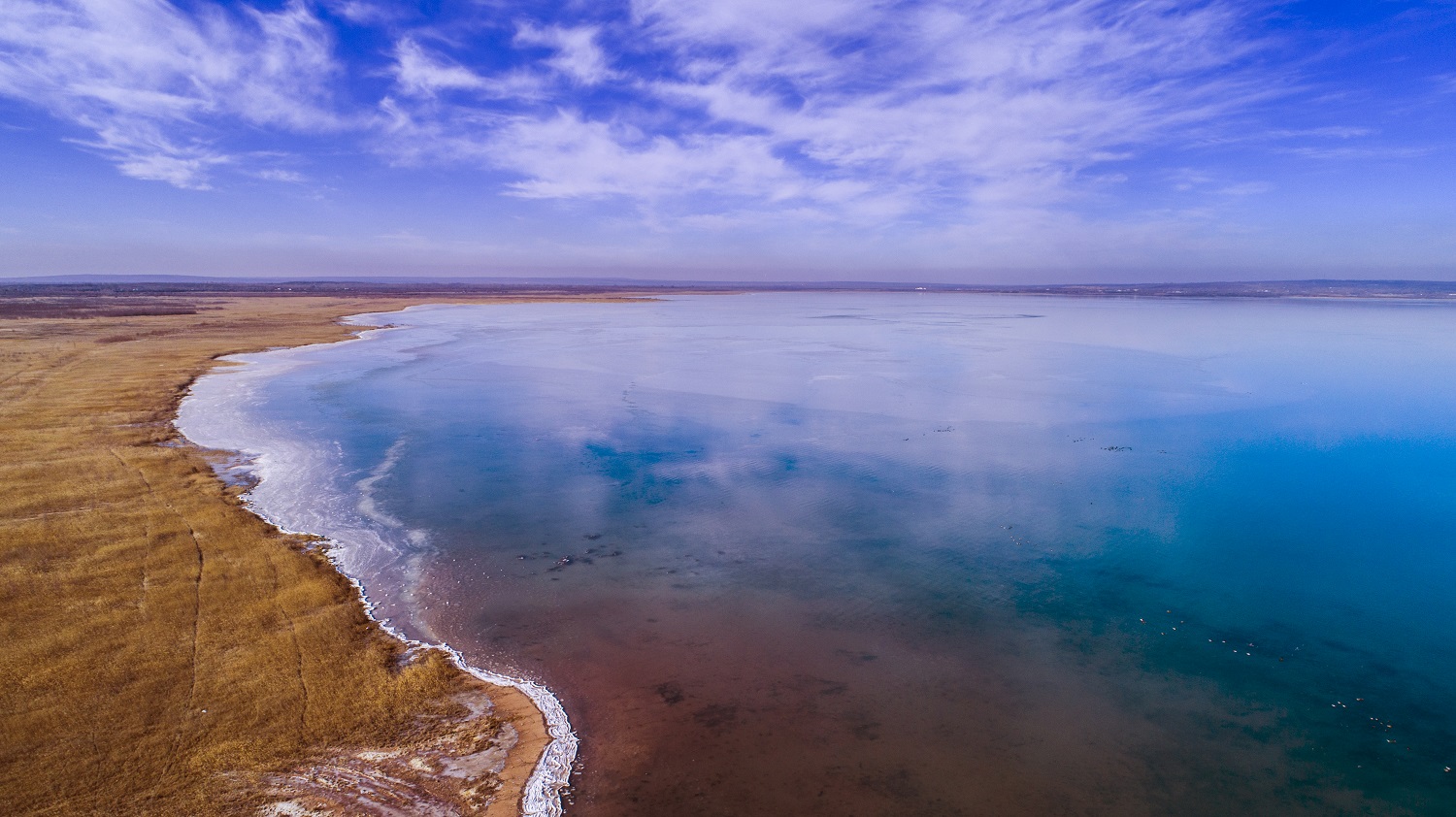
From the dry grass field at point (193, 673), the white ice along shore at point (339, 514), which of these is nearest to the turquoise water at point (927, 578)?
the white ice along shore at point (339, 514)

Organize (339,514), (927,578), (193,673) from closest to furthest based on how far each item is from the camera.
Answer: (193,673), (927,578), (339,514)

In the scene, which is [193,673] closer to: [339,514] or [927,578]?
[339,514]

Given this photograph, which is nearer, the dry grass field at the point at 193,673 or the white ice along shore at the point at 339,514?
the dry grass field at the point at 193,673

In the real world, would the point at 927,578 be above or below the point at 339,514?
below

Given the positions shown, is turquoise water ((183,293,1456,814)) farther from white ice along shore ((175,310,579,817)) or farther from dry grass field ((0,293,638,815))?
dry grass field ((0,293,638,815))

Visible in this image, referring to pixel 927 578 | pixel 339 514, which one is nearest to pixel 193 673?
pixel 339 514

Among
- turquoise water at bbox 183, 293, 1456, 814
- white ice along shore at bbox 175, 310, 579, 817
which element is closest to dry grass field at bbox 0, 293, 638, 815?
white ice along shore at bbox 175, 310, 579, 817

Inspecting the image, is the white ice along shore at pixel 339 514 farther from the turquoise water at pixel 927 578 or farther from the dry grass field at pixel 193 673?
the dry grass field at pixel 193 673
